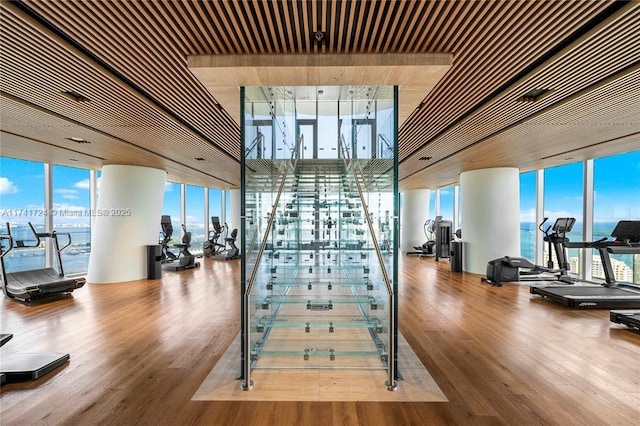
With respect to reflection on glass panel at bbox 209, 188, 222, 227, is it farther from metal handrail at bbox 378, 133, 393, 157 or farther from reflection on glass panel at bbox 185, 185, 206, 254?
metal handrail at bbox 378, 133, 393, 157

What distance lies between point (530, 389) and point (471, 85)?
3.19 meters

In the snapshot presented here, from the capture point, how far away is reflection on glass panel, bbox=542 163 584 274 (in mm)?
7824

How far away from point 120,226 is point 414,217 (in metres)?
11.1

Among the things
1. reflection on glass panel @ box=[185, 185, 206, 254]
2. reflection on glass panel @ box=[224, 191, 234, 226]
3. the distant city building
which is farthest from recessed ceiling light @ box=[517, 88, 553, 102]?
reflection on glass panel @ box=[224, 191, 234, 226]

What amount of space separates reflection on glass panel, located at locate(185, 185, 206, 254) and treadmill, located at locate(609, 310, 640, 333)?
40.3 ft

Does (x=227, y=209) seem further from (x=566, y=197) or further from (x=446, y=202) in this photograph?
(x=566, y=197)

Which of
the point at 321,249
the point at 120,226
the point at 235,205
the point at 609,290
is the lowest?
the point at 609,290

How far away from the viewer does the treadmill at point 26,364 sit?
2811 mm

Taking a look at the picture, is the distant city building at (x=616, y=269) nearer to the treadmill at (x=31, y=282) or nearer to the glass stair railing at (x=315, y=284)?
the glass stair railing at (x=315, y=284)

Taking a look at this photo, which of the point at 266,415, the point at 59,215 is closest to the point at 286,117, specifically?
the point at 266,415

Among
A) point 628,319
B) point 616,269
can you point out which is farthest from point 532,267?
point 628,319

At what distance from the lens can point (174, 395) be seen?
8.57 feet

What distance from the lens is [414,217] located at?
13523 mm

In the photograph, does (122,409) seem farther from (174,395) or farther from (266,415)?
(266,415)
